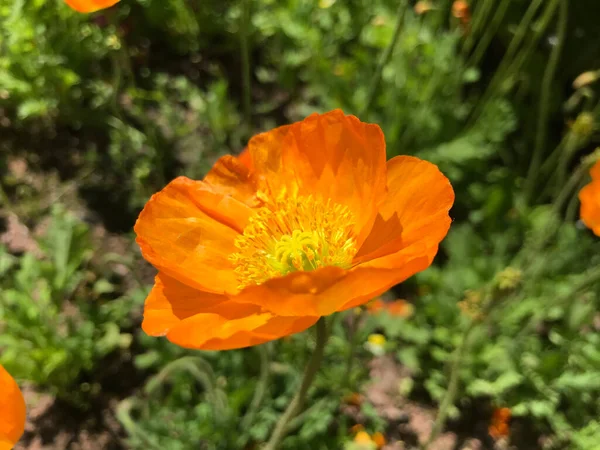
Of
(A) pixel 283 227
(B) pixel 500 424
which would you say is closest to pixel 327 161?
(A) pixel 283 227

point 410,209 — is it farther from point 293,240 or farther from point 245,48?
point 245,48

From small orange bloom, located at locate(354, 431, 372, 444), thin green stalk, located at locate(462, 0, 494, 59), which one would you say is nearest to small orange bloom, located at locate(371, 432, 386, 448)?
small orange bloom, located at locate(354, 431, 372, 444)

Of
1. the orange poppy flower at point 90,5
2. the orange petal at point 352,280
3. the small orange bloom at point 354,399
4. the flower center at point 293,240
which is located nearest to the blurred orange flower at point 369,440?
the small orange bloom at point 354,399

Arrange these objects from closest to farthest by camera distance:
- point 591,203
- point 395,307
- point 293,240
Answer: point 293,240
point 591,203
point 395,307

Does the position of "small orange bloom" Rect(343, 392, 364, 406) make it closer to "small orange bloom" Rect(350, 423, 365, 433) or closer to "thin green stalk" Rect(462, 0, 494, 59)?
"small orange bloom" Rect(350, 423, 365, 433)

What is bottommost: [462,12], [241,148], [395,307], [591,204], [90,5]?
[395,307]

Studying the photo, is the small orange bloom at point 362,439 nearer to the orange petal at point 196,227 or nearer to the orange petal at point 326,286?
the orange petal at point 196,227
